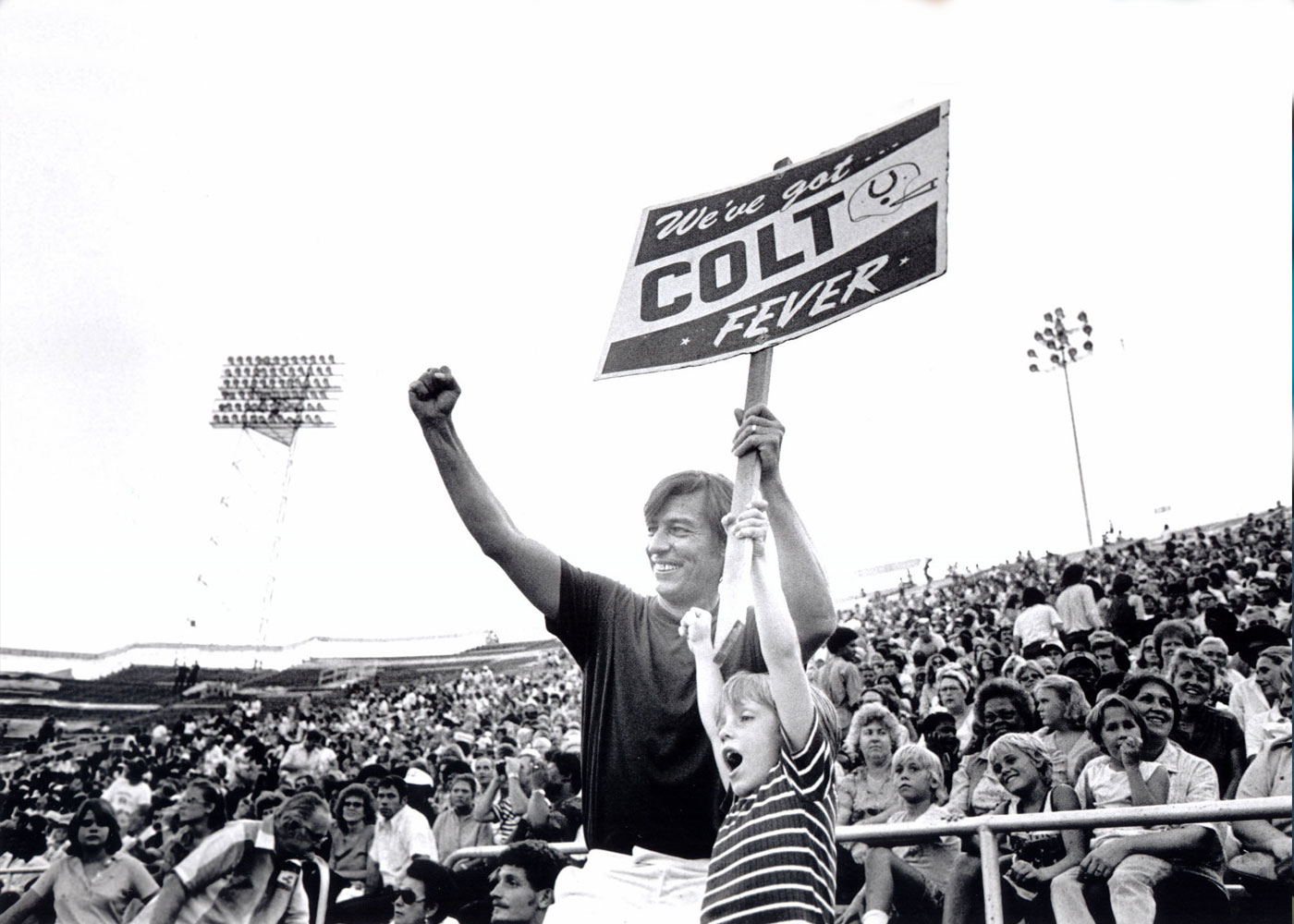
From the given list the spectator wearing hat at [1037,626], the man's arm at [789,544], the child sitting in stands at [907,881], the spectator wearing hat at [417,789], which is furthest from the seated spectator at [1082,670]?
the man's arm at [789,544]

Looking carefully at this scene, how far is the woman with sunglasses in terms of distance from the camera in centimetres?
557

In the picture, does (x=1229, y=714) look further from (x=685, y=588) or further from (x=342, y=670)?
(x=342, y=670)

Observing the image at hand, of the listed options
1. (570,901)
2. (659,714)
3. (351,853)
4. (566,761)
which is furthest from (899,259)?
(351,853)

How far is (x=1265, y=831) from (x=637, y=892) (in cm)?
268

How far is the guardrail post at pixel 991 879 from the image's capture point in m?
3.12

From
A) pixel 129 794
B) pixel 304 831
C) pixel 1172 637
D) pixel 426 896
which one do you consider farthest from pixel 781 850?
pixel 129 794

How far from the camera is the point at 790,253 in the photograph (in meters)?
2.35

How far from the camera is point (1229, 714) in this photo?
4.52m

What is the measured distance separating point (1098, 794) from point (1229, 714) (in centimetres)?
85

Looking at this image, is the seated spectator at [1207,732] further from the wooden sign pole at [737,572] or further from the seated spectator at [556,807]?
the wooden sign pole at [737,572]

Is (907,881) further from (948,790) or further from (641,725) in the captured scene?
(641,725)

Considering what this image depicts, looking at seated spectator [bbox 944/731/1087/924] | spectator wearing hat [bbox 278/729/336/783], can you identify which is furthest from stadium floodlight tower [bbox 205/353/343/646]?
seated spectator [bbox 944/731/1087/924]

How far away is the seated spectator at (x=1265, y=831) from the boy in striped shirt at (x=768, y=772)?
2.02 m

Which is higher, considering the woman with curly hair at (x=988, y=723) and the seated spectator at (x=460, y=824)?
the woman with curly hair at (x=988, y=723)
